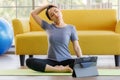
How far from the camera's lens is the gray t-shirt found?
2.89m

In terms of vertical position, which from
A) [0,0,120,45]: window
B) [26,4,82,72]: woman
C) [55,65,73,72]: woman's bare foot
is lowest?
[55,65,73,72]: woman's bare foot

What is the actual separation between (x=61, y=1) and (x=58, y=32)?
9.34 feet

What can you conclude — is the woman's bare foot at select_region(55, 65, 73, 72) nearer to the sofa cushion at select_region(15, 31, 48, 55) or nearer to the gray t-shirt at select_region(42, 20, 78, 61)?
the gray t-shirt at select_region(42, 20, 78, 61)

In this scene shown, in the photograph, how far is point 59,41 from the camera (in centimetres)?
293

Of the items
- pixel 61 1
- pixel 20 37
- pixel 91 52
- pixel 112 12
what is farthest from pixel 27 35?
pixel 61 1

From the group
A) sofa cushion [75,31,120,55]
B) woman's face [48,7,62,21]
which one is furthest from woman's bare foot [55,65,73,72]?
sofa cushion [75,31,120,55]

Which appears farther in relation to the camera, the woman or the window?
the window

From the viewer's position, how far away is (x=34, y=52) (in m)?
3.79

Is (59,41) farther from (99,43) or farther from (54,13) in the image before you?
(99,43)

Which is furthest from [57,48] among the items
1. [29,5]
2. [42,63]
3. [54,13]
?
[29,5]

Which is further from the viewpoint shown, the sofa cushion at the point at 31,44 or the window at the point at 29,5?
the window at the point at 29,5

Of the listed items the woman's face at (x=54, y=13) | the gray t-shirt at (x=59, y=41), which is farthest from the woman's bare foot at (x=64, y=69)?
the woman's face at (x=54, y=13)

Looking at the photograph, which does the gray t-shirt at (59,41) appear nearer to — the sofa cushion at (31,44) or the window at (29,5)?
the sofa cushion at (31,44)

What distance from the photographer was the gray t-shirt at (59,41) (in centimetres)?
289
